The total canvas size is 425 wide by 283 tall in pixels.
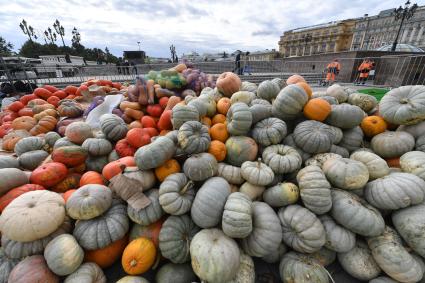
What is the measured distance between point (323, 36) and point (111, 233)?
80.9 metres

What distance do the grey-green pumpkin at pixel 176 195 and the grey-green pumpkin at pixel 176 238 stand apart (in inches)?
4.0

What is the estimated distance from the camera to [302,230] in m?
1.80

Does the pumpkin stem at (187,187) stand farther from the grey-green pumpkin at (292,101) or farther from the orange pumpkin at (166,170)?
the grey-green pumpkin at (292,101)

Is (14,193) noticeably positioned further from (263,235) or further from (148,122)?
(263,235)

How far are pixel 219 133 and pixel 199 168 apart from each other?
73 centimetres

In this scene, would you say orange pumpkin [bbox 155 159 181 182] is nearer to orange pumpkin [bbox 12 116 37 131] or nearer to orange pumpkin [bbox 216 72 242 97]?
orange pumpkin [bbox 216 72 242 97]

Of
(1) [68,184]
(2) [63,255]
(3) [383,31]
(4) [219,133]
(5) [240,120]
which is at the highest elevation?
(3) [383,31]

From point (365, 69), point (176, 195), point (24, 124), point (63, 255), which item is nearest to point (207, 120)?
point (176, 195)

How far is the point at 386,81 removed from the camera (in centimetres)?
1162

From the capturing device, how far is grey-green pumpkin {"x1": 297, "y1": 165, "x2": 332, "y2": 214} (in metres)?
1.84

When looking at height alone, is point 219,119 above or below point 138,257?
above

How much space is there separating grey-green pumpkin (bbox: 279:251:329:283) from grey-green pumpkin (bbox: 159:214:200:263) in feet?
2.92

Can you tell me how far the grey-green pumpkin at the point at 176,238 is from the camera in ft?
5.92

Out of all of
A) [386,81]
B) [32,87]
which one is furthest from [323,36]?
[32,87]
